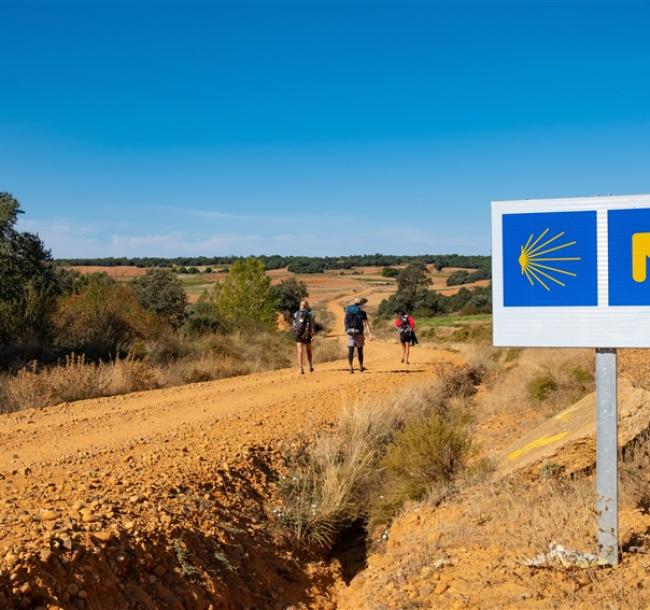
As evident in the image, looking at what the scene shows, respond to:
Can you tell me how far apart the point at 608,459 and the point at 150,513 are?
12.5 ft

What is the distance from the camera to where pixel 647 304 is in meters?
5.01

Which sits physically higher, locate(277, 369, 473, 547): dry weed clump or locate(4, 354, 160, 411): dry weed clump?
locate(4, 354, 160, 411): dry weed clump

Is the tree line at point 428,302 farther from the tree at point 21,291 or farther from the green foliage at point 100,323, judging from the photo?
the tree at point 21,291

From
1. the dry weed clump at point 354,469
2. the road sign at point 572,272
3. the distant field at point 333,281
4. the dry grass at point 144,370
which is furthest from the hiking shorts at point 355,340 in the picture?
the distant field at point 333,281

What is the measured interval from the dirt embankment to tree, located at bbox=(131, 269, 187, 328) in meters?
22.9

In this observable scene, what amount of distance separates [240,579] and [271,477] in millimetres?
2236

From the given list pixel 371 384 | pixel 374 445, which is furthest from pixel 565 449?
pixel 371 384

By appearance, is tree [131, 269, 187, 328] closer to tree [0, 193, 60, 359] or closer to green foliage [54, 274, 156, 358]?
green foliage [54, 274, 156, 358]

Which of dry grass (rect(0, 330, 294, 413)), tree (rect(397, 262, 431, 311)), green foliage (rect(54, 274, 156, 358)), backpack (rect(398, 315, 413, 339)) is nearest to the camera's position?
dry grass (rect(0, 330, 294, 413))

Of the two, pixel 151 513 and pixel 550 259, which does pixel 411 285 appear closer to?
pixel 151 513

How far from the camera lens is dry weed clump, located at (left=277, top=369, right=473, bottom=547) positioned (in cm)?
737

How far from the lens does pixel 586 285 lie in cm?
519

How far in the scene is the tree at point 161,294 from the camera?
34.6m

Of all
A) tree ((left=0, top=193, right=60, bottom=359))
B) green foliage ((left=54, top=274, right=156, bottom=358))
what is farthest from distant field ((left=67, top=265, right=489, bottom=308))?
tree ((left=0, top=193, right=60, bottom=359))
